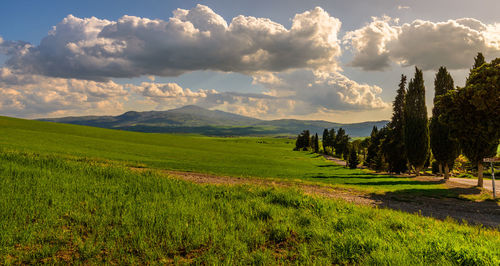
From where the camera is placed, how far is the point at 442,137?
35.4 m

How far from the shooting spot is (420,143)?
1563 inches

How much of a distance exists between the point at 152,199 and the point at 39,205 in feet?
11.1

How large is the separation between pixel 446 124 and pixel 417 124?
57.6 ft

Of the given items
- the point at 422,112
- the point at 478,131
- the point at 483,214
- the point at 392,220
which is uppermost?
the point at 422,112

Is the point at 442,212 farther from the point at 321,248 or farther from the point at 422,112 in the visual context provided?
the point at 422,112

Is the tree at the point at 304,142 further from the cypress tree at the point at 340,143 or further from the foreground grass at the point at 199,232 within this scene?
the foreground grass at the point at 199,232

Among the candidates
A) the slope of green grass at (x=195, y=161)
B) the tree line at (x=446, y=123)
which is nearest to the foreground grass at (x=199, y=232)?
the slope of green grass at (x=195, y=161)

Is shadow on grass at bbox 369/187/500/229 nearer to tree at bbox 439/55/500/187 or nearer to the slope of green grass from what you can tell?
the slope of green grass

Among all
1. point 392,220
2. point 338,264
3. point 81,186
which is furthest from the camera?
point 81,186

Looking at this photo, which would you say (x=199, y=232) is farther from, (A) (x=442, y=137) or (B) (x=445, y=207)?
(A) (x=442, y=137)

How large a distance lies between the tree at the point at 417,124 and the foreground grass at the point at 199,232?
38.2 m

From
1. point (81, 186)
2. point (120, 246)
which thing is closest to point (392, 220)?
point (120, 246)

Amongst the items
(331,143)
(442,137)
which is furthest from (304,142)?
(442,137)

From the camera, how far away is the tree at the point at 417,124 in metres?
39.8
